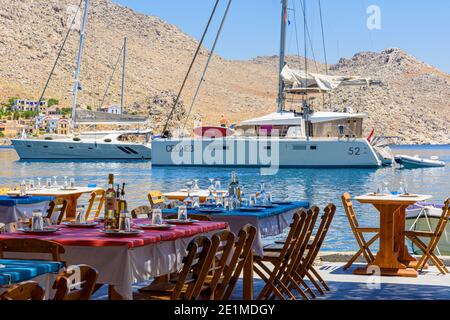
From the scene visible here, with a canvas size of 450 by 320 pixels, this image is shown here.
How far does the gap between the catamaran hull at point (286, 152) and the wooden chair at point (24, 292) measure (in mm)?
49221

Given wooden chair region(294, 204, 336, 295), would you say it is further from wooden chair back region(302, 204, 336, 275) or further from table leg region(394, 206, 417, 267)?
table leg region(394, 206, 417, 267)

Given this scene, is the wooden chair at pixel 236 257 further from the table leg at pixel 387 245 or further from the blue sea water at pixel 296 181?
the blue sea water at pixel 296 181

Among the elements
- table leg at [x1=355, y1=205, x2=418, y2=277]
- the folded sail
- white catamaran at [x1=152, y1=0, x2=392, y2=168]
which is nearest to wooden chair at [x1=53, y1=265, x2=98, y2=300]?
table leg at [x1=355, y1=205, x2=418, y2=277]

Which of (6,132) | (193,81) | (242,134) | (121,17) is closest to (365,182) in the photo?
(242,134)

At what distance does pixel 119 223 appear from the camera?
5.95 metres

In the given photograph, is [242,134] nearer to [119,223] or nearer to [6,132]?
[119,223]

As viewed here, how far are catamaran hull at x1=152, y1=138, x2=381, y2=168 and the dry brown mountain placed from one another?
246ft

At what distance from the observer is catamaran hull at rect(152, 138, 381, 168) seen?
53.3 metres

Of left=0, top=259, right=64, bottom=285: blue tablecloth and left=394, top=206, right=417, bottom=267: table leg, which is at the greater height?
left=0, top=259, right=64, bottom=285: blue tablecloth

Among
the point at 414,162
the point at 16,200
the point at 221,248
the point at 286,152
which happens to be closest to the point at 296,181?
the point at 286,152

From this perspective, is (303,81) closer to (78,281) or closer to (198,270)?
(198,270)

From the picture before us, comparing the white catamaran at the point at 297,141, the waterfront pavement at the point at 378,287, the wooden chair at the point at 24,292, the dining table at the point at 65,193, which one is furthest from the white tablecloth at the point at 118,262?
the white catamaran at the point at 297,141

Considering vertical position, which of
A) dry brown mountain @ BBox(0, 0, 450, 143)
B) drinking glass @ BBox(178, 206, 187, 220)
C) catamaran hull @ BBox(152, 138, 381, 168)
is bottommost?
drinking glass @ BBox(178, 206, 187, 220)
